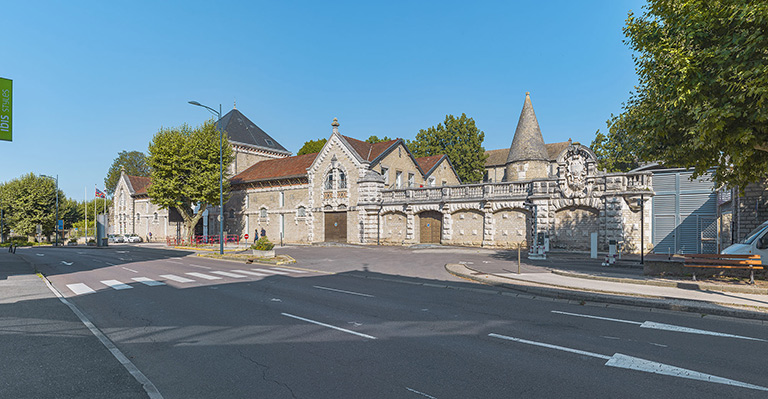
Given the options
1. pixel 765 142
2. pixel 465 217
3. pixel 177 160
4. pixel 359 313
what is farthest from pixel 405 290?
pixel 177 160

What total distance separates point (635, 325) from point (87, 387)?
9.56 metres

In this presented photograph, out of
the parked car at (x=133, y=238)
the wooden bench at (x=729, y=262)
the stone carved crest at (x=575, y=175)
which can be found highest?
the stone carved crest at (x=575, y=175)

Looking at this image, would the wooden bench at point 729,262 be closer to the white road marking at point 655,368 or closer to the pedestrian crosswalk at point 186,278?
the white road marking at point 655,368

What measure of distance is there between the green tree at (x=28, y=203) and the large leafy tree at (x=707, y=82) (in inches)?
2877

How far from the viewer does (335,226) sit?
41625 mm

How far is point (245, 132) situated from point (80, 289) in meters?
44.4

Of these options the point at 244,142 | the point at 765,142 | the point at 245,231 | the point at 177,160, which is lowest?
the point at 245,231

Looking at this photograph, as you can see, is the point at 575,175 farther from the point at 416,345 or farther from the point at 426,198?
the point at 416,345

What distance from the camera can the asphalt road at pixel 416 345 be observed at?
18.4 feet

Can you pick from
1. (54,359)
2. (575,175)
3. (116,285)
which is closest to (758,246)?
(575,175)

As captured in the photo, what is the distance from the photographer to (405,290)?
1392cm

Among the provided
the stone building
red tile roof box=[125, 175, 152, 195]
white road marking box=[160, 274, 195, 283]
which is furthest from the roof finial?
red tile roof box=[125, 175, 152, 195]

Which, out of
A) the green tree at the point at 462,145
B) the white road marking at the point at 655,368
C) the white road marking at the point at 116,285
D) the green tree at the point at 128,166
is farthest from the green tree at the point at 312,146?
the white road marking at the point at 655,368

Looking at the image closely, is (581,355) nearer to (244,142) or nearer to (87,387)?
(87,387)
